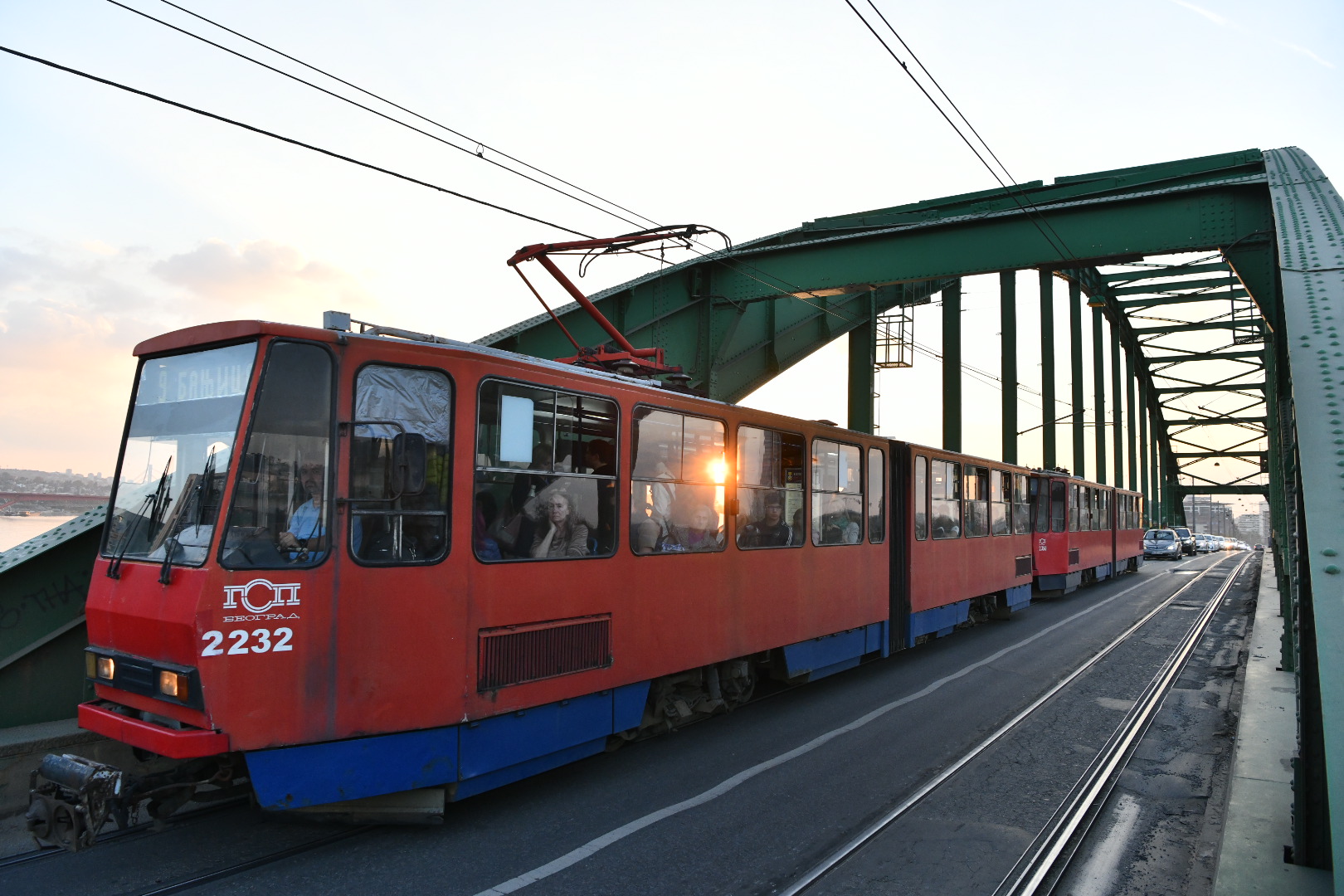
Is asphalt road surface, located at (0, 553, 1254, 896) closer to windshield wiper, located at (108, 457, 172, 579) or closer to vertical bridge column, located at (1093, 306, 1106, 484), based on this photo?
windshield wiper, located at (108, 457, 172, 579)

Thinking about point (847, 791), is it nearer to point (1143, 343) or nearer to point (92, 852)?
point (92, 852)

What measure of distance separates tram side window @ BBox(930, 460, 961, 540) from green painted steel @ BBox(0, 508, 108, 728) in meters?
9.71

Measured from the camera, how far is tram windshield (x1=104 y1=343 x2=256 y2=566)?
4461mm

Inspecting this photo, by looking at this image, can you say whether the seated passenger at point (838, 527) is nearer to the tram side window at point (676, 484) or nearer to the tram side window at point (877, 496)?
the tram side window at point (877, 496)

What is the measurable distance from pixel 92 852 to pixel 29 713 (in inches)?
66.9

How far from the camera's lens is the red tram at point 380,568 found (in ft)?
14.1

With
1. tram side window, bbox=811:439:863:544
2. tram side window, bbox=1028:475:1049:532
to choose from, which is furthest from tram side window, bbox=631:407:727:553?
tram side window, bbox=1028:475:1049:532

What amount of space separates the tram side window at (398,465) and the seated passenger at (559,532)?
741 mm

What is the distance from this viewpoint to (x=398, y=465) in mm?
4531

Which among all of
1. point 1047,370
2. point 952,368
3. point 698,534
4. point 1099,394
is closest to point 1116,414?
point 1099,394

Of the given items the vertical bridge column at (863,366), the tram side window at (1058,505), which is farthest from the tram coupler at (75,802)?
the vertical bridge column at (863,366)

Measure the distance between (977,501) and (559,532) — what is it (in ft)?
32.4

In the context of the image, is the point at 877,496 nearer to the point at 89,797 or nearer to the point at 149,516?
the point at 149,516

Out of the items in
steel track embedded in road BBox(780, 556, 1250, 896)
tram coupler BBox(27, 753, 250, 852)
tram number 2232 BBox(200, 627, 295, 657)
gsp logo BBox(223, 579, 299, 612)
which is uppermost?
gsp logo BBox(223, 579, 299, 612)
